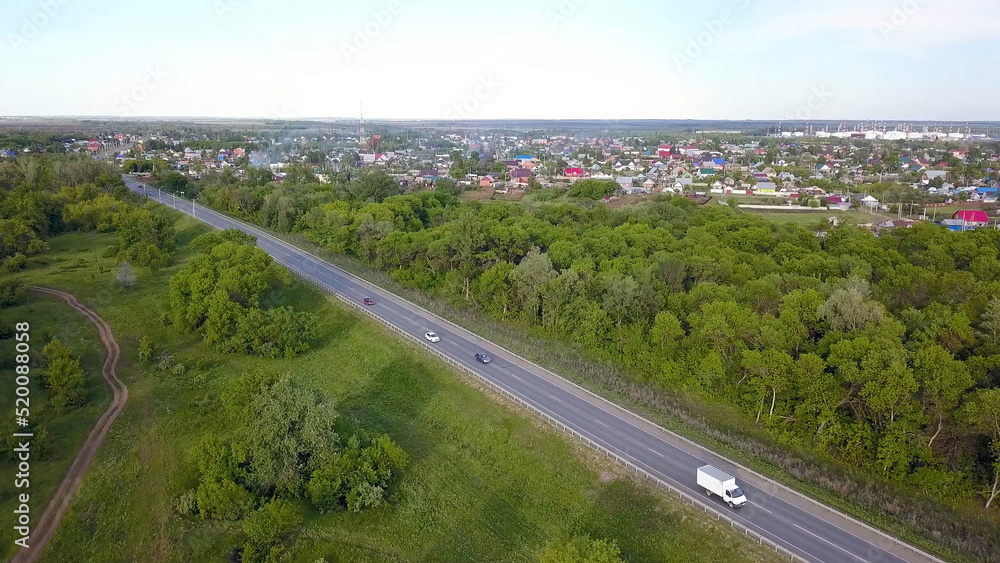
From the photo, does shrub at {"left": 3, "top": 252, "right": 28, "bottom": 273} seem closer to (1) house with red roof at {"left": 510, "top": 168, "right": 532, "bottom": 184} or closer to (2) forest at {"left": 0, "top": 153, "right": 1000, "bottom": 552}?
(2) forest at {"left": 0, "top": 153, "right": 1000, "bottom": 552}

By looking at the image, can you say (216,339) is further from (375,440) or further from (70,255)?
(70,255)

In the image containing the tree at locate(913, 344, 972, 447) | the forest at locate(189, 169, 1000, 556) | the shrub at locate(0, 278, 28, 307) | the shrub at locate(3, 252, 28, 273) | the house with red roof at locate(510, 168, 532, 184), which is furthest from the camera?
the house with red roof at locate(510, 168, 532, 184)

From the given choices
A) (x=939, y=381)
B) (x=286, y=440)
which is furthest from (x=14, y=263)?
(x=939, y=381)

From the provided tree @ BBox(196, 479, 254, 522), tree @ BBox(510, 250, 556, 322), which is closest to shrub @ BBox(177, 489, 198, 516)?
tree @ BBox(196, 479, 254, 522)

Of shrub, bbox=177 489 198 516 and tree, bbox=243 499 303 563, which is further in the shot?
shrub, bbox=177 489 198 516

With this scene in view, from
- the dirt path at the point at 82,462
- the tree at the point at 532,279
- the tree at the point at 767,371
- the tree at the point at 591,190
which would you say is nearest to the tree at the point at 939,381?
the tree at the point at 767,371

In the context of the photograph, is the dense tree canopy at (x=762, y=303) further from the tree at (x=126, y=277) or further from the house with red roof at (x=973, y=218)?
the house with red roof at (x=973, y=218)

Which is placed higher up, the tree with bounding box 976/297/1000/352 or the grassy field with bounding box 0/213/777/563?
the tree with bounding box 976/297/1000/352

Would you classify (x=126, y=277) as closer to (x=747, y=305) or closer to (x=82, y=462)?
(x=82, y=462)
